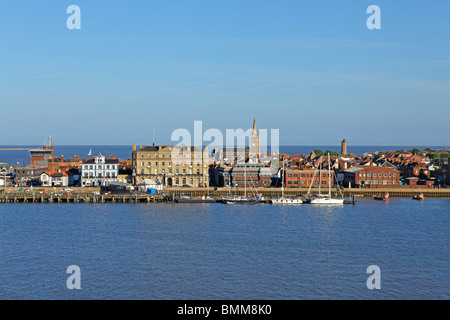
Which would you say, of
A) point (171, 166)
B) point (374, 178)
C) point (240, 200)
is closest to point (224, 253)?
point (240, 200)

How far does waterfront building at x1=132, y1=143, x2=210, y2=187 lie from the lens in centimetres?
10338

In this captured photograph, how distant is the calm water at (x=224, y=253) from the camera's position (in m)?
36.3

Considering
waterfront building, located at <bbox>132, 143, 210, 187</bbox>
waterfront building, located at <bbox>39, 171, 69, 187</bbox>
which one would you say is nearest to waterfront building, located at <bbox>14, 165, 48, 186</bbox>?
waterfront building, located at <bbox>39, 171, 69, 187</bbox>

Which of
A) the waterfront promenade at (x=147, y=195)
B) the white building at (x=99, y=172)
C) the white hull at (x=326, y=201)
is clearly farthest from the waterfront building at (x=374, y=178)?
the white building at (x=99, y=172)

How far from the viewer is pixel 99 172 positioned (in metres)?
104

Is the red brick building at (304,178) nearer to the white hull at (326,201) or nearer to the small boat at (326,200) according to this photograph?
the small boat at (326,200)

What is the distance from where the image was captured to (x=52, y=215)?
70812mm

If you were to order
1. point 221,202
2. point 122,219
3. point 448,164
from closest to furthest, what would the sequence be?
point 122,219 → point 221,202 → point 448,164

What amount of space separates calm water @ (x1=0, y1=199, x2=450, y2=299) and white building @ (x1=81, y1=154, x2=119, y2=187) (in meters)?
28.7

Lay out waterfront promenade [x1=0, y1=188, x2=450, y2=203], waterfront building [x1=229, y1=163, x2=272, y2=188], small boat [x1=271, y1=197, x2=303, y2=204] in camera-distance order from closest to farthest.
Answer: small boat [x1=271, y1=197, x2=303, y2=204], waterfront promenade [x1=0, y1=188, x2=450, y2=203], waterfront building [x1=229, y1=163, x2=272, y2=188]

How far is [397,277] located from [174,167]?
224 feet

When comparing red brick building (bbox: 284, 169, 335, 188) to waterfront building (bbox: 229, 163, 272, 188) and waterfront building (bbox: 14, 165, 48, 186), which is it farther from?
waterfront building (bbox: 14, 165, 48, 186)
